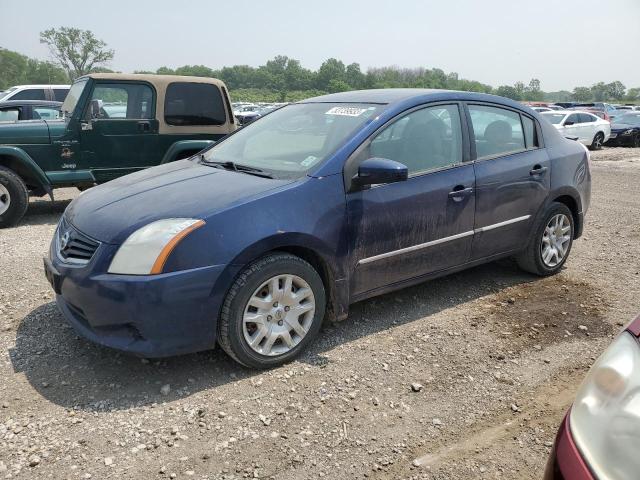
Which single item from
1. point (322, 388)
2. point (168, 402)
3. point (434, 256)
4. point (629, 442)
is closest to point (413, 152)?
point (434, 256)

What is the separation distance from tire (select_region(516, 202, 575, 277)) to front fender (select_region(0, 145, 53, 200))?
19.4 ft

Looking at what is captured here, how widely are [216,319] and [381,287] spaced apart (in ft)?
4.12

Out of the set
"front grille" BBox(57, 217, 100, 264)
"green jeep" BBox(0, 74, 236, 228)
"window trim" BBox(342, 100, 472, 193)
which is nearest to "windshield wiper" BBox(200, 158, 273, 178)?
"window trim" BBox(342, 100, 472, 193)

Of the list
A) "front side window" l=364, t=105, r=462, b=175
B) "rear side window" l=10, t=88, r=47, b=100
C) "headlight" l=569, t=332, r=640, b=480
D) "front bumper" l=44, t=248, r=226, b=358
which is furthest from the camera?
"rear side window" l=10, t=88, r=47, b=100

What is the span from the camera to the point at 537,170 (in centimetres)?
454

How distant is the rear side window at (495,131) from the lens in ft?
13.9

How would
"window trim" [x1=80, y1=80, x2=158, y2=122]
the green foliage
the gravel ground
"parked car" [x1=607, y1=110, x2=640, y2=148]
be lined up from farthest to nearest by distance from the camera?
the green foliage
"parked car" [x1=607, y1=110, x2=640, y2=148]
"window trim" [x1=80, y1=80, x2=158, y2=122]
the gravel ground

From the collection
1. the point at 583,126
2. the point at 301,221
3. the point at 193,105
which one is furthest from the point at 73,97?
→ the point at 583,126

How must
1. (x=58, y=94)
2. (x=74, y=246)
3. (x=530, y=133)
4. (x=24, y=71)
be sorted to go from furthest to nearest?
1. (x=24, y=71)
2. (x=58, y=94)
3. (x=530, y=133)
4. (x=74, y=246)

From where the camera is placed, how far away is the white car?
18.3m

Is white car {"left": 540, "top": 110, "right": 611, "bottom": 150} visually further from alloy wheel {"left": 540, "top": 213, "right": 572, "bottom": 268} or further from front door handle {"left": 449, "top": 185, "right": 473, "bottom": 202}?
front door handle {"left": 449, "top": 185, "right": 473, "bottom": 202}

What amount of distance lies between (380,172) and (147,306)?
1.61 meters

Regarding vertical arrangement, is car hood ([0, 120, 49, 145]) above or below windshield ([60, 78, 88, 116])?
below

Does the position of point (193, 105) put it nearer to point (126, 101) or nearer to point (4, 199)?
point (126, 101)
